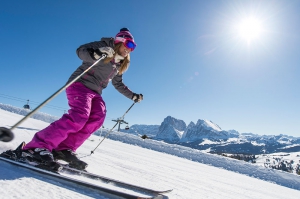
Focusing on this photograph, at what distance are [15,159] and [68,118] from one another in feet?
2.06

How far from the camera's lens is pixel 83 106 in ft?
8.54

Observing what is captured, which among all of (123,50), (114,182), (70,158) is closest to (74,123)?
(70,158)

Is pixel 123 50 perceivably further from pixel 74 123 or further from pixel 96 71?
pixel 74 123

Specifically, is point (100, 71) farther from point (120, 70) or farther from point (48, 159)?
point (48, 159)

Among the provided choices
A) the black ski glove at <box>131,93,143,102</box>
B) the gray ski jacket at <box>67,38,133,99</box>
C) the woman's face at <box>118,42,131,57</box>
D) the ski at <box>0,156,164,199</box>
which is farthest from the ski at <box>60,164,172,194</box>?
the black ski glove at <box>131,93,143,102</box>

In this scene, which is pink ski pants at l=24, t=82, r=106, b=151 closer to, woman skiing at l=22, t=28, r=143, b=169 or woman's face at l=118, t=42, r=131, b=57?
woman skiing at l=22, t=28, r=143, b=169

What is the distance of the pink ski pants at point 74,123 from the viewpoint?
2.25 m

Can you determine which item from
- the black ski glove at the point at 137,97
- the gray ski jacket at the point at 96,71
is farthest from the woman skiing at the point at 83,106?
the black ski glove at the point at 137,97

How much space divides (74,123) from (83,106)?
0.85ft

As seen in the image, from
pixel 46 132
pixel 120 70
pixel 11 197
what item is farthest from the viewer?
pixel 120 70

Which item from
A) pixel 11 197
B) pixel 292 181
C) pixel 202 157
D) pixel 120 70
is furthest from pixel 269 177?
pixel 11 197

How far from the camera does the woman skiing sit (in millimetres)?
2250

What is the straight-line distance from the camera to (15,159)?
209 centimetres

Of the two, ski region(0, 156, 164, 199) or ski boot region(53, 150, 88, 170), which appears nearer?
ski region(0, 156, 164, 199)
